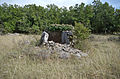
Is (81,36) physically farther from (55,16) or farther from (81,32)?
(55,16)

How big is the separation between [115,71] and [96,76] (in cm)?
47

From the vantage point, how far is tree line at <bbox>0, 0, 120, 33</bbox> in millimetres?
13719

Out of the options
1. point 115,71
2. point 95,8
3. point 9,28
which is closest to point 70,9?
point 95,8

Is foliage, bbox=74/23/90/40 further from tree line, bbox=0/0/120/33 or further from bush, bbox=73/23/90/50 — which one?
tree line, bbox=0/0/120/33

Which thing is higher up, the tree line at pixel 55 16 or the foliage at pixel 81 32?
the tree line at pixel 55 16

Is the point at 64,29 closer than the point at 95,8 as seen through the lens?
Yes

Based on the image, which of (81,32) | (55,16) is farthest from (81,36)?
(55,16)

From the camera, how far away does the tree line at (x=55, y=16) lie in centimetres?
1372

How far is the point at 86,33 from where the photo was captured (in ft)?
18.4

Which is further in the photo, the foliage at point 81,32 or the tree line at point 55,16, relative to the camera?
the tree line at point 55,16

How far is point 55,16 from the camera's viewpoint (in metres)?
15.5

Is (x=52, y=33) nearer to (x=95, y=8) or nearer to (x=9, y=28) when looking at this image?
(x=9, y=28)

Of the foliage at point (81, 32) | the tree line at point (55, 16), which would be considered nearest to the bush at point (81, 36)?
the foliage at point (81, 32)

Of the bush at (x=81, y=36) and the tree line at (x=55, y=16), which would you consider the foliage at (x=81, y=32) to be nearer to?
the bush at (x=81, y=36)
